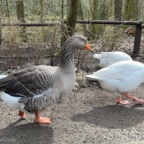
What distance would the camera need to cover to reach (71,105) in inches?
204

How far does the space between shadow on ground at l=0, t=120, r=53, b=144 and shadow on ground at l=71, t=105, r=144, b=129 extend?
0.55m

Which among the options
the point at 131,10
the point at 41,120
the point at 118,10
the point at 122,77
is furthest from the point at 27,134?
the point at 118,10

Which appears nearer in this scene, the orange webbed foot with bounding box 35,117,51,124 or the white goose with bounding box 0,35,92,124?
the white goose with bounding box 0,35,92,124

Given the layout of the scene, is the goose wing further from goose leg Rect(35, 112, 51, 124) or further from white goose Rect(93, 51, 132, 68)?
white goose Rect(93, 51, 132, 68)

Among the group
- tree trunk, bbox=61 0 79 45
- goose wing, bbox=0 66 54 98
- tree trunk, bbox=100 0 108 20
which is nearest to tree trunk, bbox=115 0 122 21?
tree trunk, bbox=100 0 108 20

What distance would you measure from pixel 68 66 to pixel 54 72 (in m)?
0.23

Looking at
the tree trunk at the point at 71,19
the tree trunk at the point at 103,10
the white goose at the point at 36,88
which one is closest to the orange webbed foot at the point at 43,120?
the white goose at the point at 36,88

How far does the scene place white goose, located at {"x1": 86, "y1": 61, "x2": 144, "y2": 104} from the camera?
5008mm

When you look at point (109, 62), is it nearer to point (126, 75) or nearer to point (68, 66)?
point (126, 75)

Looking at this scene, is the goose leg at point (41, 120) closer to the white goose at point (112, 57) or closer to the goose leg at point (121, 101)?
the goose leg at point (121, 101)

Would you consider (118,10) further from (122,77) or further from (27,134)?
(27,134)

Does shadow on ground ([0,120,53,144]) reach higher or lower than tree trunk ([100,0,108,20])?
lower

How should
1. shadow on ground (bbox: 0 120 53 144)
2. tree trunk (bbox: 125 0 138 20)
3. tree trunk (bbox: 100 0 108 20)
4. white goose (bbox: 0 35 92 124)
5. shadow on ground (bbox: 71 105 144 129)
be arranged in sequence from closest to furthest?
shadow on ground (bbox: 0 120 53 144)
white goose (bbox: 0 35 92 124)
shadow on ground (bbox: 71 105 144 129)
tree trunk (bbox: 125 0 138 20)
tree trunk (bbox: 100 0 108 20)

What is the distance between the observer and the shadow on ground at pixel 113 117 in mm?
4520
